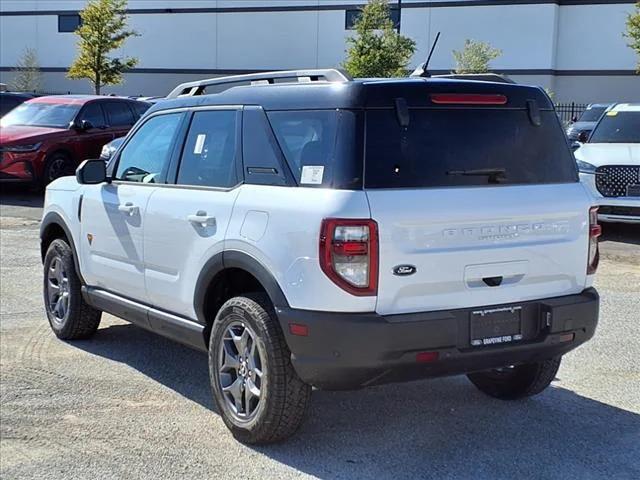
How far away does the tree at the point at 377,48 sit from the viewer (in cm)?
3431

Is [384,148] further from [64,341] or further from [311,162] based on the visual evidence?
[64,341]

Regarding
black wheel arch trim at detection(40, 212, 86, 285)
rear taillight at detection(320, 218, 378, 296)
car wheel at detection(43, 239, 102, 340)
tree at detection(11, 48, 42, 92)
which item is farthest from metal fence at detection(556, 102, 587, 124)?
rear taillight at detection(320, 218, 378, 296)

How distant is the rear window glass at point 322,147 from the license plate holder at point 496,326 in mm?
897

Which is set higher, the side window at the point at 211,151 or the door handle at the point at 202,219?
the side window at the point at 211,151

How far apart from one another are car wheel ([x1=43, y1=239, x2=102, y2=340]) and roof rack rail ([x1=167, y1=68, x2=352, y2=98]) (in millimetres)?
Result: 1624

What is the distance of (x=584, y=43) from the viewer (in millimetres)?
38875

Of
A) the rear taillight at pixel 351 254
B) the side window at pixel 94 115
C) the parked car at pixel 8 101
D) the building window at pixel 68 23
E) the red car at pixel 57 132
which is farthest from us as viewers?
the building window at pixel 68 23

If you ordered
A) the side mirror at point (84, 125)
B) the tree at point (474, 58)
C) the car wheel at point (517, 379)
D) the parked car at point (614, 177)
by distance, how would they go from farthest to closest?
the tree at point (474, 58), the side mirror at point (84, 125), the parked car at point (614, 177), the car wheel at point (517, 379)

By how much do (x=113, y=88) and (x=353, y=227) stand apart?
45.0 metres

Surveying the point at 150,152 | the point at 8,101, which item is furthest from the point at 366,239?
the point at 8,101

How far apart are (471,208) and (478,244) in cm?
18

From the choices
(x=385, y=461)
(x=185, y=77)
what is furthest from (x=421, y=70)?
(x=185, y=77)

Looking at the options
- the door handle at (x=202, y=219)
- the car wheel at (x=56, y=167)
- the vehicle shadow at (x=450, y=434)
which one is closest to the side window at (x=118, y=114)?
the car wheel at (x=56, y=167)

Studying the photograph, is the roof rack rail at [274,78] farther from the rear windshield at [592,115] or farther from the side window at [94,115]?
the rear windshield at [592,115]
